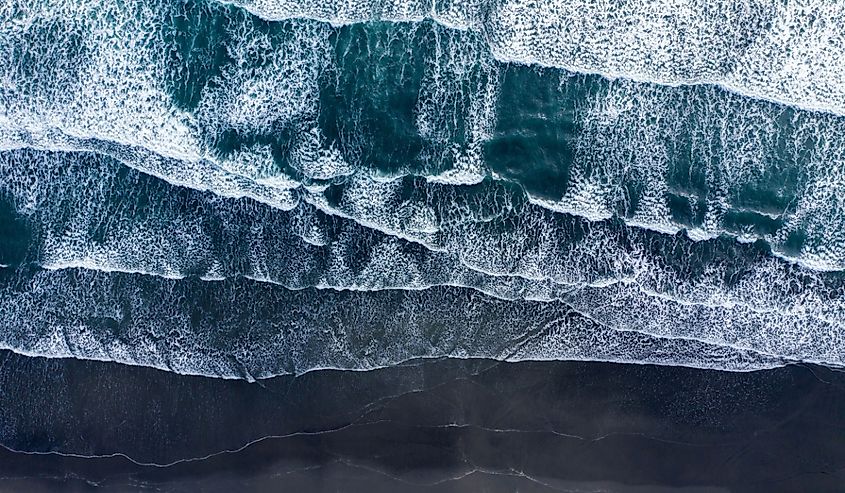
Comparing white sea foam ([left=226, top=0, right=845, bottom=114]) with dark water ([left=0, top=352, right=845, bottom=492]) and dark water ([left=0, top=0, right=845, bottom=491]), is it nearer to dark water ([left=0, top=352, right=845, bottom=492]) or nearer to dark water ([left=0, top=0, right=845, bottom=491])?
dark water ([left=0, top=0, right=845, bottom=491])

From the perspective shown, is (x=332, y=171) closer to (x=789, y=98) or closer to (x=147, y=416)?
(x=789, y=98)

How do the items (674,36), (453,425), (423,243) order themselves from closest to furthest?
(674,36)
(423,243)
(453,425)

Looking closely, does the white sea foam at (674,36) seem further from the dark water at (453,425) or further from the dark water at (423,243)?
the dark water at (453,425)

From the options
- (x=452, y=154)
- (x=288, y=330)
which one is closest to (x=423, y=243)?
(x=452, y=154)

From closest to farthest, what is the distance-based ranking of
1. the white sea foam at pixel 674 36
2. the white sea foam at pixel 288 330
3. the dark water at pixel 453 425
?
the white sea foam at pixel 674 36 < the white sea foam at pixel 288 330 < the dark water at pixel 453 425

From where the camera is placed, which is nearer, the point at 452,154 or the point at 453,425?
the point at 452,154

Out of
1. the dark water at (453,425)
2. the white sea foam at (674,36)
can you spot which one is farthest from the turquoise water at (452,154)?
the dark water at (453,425)

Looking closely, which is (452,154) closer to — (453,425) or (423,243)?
(423,243)
